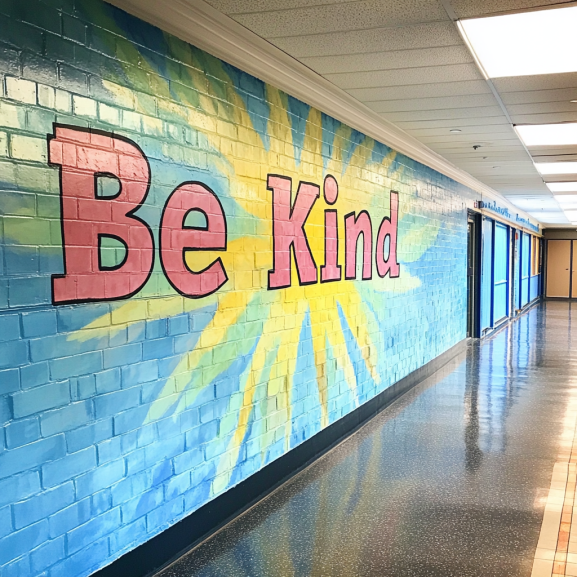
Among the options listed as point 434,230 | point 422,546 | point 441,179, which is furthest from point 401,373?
point 422,546

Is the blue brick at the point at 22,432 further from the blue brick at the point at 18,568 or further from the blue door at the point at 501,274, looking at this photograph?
the blue door at the point at 501,274

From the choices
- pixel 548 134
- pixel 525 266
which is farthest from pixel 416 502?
pixel 525 266

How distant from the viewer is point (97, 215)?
8.85 ft

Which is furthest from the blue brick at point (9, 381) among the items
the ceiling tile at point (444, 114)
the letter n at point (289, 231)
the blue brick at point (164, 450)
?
the ceiling tile at point (444, 114)

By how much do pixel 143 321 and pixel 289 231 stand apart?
1.65 metres

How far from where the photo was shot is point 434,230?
27.1ft

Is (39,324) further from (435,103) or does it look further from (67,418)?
(435,103)

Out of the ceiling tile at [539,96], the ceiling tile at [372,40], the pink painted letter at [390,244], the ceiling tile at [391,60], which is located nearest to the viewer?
the ceiling tile at [372,40]

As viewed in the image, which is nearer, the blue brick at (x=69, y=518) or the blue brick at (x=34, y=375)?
the blue brick at (x=34, y=375)

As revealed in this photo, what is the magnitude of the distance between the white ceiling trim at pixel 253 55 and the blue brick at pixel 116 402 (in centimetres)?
168

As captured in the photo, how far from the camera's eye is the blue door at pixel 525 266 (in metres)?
18.4

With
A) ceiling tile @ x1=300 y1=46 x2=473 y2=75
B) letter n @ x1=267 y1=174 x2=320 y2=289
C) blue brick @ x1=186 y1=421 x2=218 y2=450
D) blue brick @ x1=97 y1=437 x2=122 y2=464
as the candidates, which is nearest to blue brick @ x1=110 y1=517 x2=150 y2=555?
blue brick @ x1=97 y1=437 x2=122 y2=464

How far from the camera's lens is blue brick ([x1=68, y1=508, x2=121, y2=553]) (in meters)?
2.62

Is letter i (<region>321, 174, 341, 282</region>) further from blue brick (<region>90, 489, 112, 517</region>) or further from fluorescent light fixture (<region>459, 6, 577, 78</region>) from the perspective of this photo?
blue brick (<region>90, 489, 112, 517</region>)
